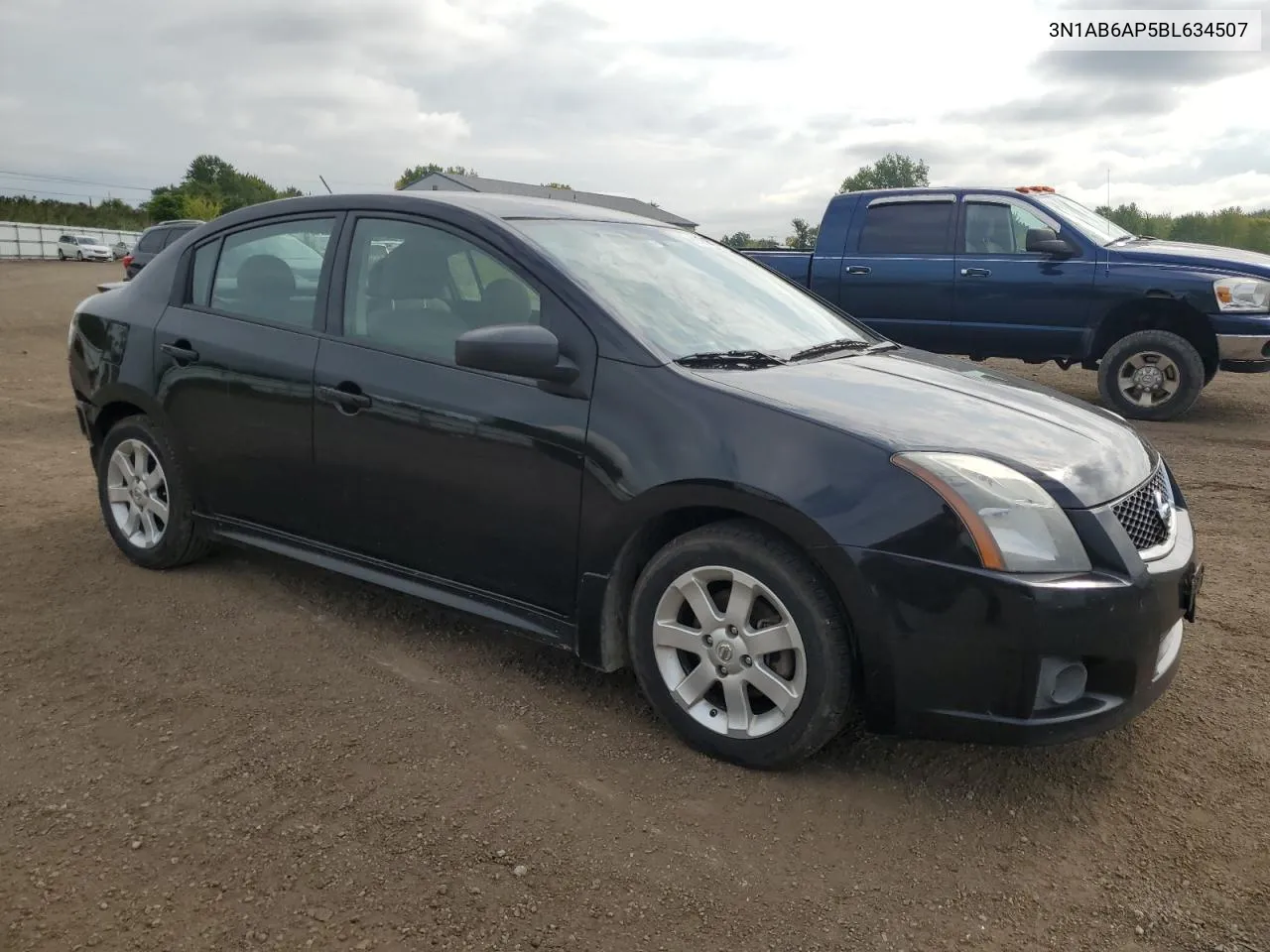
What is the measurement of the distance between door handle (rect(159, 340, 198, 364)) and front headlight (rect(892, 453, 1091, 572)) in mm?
2935

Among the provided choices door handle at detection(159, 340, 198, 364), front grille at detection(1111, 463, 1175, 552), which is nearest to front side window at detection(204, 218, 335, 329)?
door handle at detection(159, 340, 198, 364)

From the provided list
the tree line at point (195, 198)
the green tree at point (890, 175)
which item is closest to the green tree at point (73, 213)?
the tree line at point (195, 198)

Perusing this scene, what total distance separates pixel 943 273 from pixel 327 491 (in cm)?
724

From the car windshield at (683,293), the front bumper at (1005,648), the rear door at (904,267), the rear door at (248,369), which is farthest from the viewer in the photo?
the rear door at (904,267)

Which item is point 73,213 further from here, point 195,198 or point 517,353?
point 517,353

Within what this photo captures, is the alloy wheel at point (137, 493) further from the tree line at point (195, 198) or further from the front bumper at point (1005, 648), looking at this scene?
the tree line at point (195, 198)

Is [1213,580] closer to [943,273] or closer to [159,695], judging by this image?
[159,695]

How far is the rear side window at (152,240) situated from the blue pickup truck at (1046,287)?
27.9 feet

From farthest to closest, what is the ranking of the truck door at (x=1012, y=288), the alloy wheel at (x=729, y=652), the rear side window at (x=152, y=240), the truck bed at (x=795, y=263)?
the rear side window at (x=152, y=240)
the truck bed at (x=795, y=263)
the truck door at (x=1012, y=288)
the alloy wheel at (x=729, y=652)

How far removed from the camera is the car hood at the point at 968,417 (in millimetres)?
2896

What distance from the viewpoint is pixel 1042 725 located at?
2.76m

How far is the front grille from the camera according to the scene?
2914 millimetres

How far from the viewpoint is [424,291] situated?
375 centimetres

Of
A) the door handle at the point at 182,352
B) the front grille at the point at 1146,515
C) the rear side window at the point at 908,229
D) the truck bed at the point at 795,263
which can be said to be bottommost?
the front grille at the point at 1146,515
